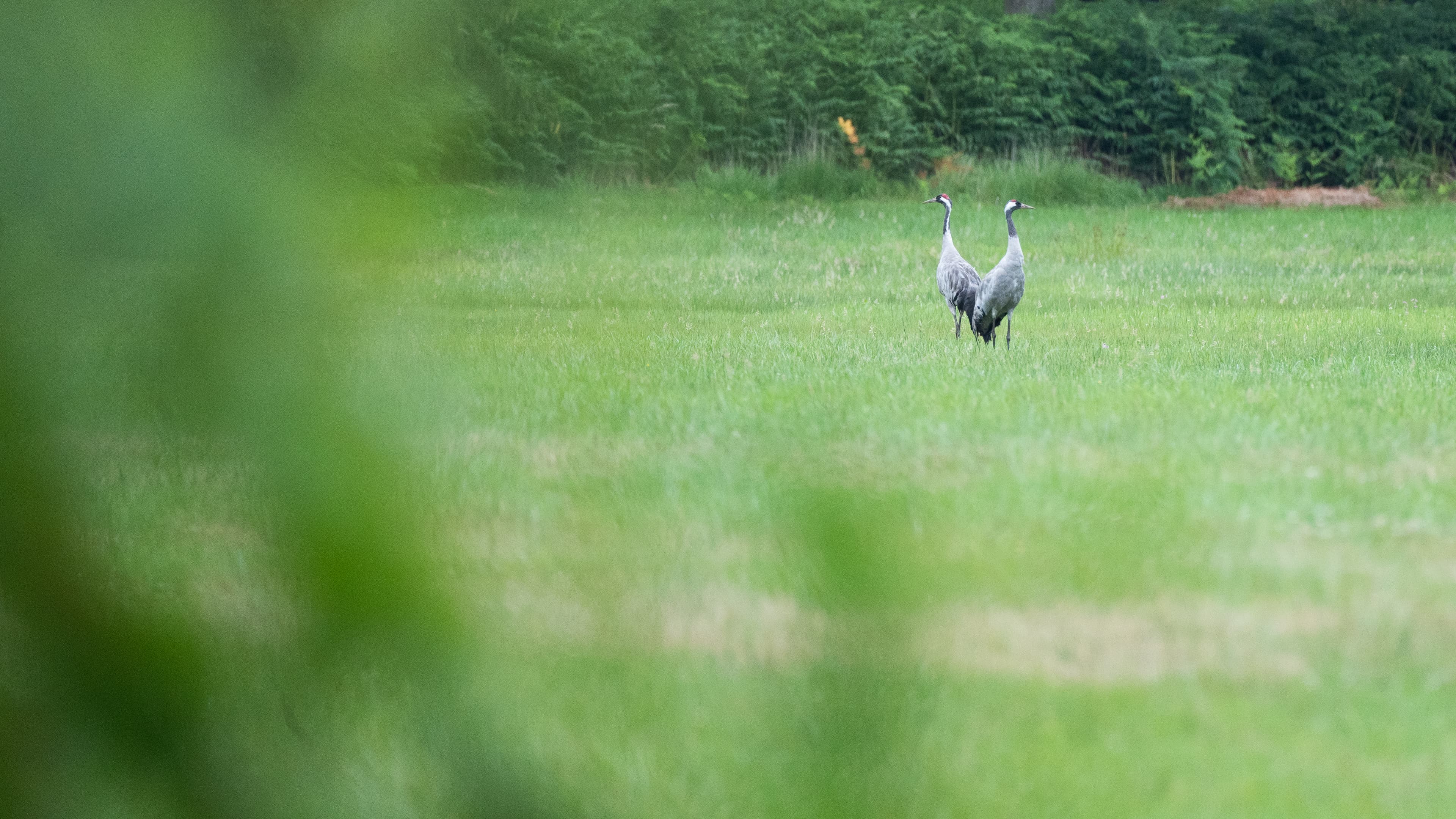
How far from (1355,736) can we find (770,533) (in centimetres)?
203

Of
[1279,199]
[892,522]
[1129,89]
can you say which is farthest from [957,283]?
[1129,89]

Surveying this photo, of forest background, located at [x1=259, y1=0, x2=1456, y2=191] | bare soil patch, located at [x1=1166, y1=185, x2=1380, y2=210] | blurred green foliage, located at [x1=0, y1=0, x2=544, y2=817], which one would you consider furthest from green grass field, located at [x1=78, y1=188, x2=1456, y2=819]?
bare soil patch, located at [x1=1166, y1=185, x2=1380, y2=210]

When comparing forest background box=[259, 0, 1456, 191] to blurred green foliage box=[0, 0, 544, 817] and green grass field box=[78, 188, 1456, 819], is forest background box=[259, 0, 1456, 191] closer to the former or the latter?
green grass field box=[78, 188, 1456, 819]

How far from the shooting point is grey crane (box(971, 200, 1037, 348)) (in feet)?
19.2

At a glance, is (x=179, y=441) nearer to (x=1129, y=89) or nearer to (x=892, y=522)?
(x=892, y=522)

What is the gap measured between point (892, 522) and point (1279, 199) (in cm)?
1466

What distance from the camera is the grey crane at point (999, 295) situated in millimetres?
5848

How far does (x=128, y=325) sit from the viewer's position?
37 cm

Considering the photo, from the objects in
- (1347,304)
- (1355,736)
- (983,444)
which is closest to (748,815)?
(1355,736)

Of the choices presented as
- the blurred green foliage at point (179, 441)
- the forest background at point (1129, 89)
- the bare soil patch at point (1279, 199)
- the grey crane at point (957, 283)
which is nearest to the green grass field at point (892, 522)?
the blurred green foliage at point (179, 441)

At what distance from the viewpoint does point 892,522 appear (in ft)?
1.26

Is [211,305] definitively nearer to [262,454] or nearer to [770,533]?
[262,454]

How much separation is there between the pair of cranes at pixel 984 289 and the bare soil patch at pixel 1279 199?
7619 mm

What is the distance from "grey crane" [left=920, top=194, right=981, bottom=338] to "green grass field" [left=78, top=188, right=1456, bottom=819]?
15 centimetres
